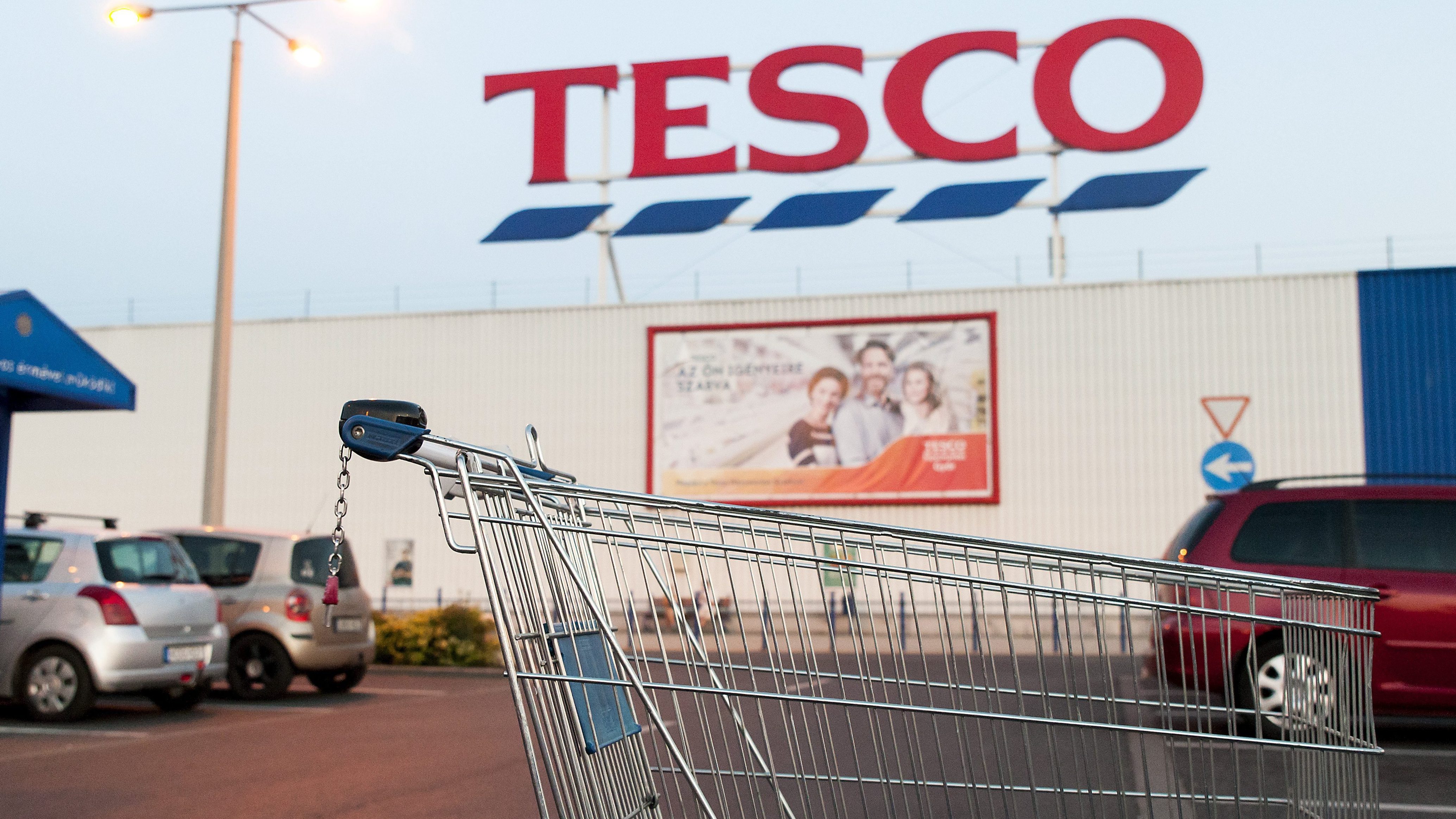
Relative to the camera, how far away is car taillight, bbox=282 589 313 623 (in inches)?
465

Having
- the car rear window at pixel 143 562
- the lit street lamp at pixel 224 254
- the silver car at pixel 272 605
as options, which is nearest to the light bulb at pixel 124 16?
the lit street lamp at pixel 224 254

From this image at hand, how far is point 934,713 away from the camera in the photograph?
2938 mm

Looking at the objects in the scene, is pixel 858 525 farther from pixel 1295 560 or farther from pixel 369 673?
pixel 369 673

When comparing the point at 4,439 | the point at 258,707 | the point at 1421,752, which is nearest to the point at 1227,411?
the point at 1421,752

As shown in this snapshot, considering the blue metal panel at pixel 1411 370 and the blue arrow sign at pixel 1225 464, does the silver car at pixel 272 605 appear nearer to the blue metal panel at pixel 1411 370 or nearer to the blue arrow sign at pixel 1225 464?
the blue arrow sign at pixel 1225 464

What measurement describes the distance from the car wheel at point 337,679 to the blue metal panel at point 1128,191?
1473 centimetres

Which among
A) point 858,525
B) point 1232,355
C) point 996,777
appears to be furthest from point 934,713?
point 1232,355

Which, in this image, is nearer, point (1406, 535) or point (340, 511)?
point (340, 511)

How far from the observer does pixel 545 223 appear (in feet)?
80.8

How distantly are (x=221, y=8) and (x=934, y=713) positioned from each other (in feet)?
46.6

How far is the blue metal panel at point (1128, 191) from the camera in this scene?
22.5 meters

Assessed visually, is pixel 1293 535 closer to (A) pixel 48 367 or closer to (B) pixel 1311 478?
(B) pixel 1311 478

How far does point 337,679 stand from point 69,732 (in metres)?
3.65

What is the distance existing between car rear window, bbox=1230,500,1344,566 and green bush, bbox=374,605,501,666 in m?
10.2
